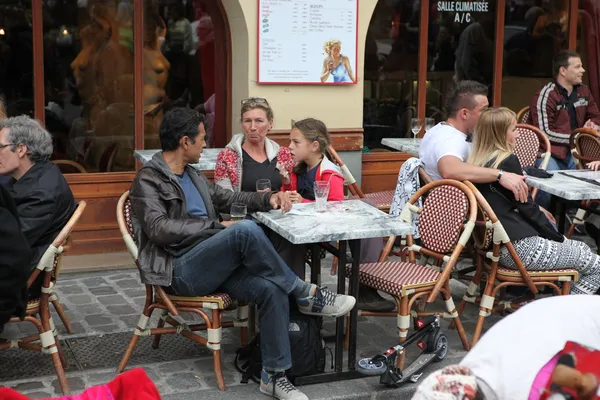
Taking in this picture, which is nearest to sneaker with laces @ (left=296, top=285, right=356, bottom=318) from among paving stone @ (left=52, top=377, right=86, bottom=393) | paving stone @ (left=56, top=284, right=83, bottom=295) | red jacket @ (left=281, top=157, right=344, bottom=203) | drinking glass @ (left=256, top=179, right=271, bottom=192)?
drinking glass @ (left=256, top=179, right=271, bottom=192)

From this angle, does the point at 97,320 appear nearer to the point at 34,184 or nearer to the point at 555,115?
the point at 34,184

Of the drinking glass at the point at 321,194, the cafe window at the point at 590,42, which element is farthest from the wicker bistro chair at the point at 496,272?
the cafe window at the point at 590,42

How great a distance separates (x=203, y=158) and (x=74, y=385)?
2.22 m

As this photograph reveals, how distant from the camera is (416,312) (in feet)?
17.1

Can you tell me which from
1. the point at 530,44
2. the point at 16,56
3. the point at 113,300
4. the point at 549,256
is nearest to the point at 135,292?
the point at 113,300

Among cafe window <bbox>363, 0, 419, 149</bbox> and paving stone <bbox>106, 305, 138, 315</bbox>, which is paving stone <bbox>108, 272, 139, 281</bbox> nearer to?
paving stone <bbox>106, 305, 138, 315</bbox>

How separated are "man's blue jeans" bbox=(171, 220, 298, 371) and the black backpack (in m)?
0.17

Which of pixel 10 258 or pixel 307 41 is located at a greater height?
pixel 307 41

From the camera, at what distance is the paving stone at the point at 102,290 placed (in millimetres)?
6443

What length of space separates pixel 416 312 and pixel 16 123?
2469 mm

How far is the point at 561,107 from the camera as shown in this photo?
7980mm

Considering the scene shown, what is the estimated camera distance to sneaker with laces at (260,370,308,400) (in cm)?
455

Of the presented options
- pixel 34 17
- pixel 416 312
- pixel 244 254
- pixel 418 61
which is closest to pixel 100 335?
pixel 244 254

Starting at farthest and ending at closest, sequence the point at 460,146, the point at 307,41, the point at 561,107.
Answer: the point at 561,107 → the point at 307,41 → the point at 460,146
